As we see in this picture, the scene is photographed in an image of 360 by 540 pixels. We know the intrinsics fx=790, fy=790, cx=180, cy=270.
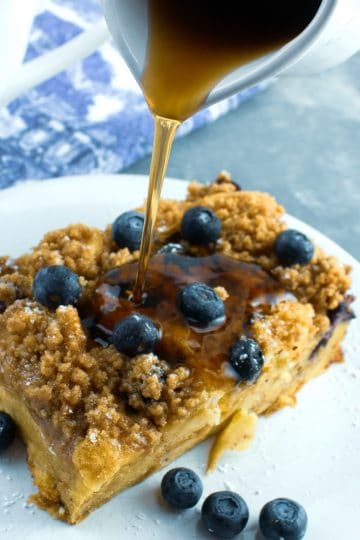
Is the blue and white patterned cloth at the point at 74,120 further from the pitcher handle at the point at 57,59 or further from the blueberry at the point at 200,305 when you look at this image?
the blueberry at the point at 200,305

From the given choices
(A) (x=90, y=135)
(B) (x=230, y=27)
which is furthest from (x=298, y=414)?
(A) (x=90, y=135)

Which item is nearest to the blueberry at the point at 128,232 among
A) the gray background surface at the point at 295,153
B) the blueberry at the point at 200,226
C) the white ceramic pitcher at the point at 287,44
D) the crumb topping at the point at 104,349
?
the crumb topping at the point at 104,349

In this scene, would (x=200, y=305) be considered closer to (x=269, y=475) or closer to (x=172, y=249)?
(x=172, y=249)

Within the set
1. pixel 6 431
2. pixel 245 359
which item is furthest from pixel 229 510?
pixel 6 431

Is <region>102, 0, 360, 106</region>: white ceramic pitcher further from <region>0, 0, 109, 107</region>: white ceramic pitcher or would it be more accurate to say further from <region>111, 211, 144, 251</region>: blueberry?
<region>111, 211, 144, 251</region>: blueberry

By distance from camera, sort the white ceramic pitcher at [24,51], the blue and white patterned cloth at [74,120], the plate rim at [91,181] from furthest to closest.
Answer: the blue and white patterned cloth at [74,120], the plate rim at [91,181], the white ceramic pitcher at [24,51]

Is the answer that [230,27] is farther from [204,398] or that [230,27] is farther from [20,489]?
[20,489]

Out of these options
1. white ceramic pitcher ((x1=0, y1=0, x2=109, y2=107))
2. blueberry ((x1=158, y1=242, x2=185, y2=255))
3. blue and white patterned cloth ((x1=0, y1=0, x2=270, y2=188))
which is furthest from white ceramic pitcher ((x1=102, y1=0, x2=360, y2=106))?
blue and white patterned cloth ((x1=0, y1=0, x2=270, y2=188))
